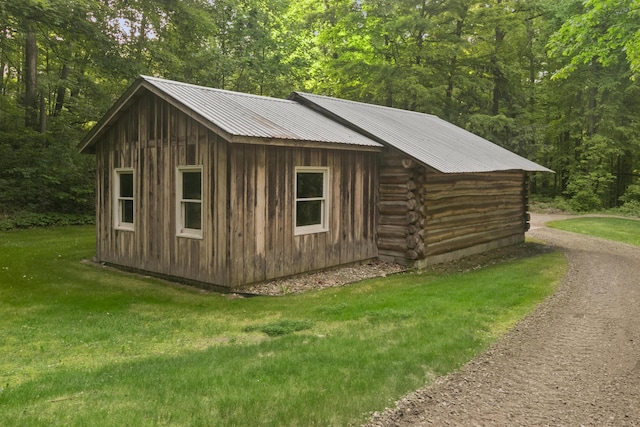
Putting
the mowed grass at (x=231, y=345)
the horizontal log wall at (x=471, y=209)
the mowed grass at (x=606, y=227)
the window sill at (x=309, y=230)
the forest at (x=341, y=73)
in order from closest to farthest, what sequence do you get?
the mowed grass at (x=231, y=345) → the window sill at (x=309, y=230) → the horizontal log wall at (x=471, y=209) → the mowed grass at (x=606, y=227) → the forest at (x=341, y=73)

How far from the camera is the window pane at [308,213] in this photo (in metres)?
11.8

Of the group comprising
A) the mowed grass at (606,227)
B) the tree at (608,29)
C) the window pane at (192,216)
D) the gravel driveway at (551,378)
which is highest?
the tree at (608,29)

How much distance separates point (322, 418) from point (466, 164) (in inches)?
422

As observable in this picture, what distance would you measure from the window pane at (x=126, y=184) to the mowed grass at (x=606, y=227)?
1743 cm

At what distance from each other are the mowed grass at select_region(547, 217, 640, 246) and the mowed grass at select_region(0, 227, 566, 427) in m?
10.4

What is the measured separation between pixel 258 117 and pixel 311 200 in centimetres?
233

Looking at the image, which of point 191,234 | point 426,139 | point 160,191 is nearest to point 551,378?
point 191,234

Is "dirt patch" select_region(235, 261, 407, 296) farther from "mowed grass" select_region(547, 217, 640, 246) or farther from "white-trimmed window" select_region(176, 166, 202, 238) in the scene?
"mowed grass" select_region(547, 217, 640, 246)

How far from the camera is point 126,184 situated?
13.0 meters

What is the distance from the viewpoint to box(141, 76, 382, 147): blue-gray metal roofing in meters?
10.2

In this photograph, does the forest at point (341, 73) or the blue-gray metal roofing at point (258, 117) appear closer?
the blue-gray metal roofing at point (258, 117)

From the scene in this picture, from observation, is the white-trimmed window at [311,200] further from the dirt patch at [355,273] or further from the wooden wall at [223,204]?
the dirt patch at [355,273]

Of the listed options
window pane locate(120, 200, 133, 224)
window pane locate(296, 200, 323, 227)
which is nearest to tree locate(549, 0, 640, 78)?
window pane locate(296, 200, 323, 227)

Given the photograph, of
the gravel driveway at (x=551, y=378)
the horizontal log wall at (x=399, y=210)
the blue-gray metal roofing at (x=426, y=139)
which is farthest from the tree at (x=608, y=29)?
the gravel driveway at (x=551, y=378)
